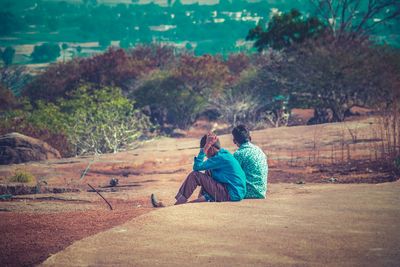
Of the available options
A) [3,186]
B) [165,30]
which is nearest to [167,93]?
[3,186]

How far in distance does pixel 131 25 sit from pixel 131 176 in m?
84.6

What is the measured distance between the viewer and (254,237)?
6.90 metres

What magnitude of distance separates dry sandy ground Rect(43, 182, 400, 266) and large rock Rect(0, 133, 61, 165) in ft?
33.8

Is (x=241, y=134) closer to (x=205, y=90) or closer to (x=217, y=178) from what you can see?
(x=217, y=178)

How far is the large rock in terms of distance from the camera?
58.2 feet

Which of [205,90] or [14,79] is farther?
[14,79]

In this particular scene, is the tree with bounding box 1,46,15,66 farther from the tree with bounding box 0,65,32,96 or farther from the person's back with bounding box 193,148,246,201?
the person's back with bounding box 193,148,246,201

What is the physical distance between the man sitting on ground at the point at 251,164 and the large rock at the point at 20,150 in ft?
32.5

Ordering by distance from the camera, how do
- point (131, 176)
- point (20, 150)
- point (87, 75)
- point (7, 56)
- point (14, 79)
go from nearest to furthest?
point (131, 176), point (20, 150), point (87, 75), point (14, 79), point (7, 56)

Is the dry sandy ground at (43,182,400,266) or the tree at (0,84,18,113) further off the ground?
the tree at (0,84,18,113)

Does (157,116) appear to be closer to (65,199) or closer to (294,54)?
(294,54)

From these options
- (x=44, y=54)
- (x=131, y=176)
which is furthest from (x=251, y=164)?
(x=44, y=54)

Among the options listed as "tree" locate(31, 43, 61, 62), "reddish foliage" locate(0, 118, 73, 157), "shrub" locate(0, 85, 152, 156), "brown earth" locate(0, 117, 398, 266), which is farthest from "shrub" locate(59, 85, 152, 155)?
"tree" locate(31, 43, 61, 62)

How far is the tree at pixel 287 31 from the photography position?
106 ft
